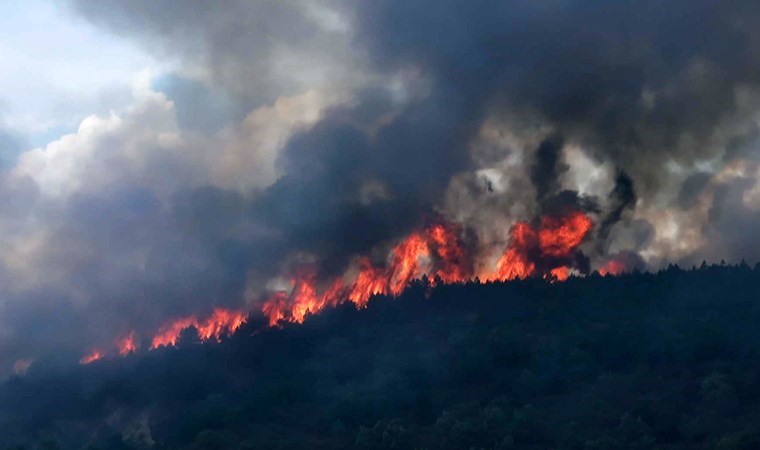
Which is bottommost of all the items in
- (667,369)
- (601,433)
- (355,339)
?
(601,433)

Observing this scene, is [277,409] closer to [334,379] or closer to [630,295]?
[334,379]

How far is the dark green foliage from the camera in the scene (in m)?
89.1

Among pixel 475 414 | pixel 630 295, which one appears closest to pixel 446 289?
pixel 630 295

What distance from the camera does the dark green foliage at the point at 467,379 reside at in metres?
89.1

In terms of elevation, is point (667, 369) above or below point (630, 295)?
below

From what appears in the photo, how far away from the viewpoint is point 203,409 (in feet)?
359

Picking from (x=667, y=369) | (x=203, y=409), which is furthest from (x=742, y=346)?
(x=203, y=409)

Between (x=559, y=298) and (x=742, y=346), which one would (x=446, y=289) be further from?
(x=742, y=346)

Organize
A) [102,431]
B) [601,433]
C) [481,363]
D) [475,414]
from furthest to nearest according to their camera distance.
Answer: [102,431] → [481,363] → [475,414] → [601,433]

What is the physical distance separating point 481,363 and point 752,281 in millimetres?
31061

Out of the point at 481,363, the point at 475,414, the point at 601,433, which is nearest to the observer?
the point at 601,433

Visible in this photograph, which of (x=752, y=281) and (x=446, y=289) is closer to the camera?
(x=752, y=281)

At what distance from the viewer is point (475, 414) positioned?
9481 centimetres

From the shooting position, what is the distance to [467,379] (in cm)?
10500
